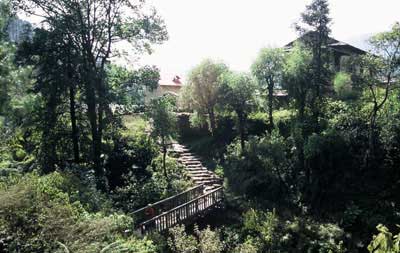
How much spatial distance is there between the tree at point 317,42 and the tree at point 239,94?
10.3 ft

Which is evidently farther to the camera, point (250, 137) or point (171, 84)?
point (171, 84)

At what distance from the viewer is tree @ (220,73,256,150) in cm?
2000

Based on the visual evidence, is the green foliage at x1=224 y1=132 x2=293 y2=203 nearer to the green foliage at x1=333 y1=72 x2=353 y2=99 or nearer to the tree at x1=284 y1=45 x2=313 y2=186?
the tree at x1=284 y1=45 x2=313 y2=186

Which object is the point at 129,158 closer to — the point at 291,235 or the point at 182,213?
the point at 182,213

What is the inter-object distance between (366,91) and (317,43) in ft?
10.1

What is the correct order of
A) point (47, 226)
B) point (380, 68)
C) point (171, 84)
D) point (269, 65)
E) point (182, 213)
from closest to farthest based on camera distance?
point (47, 226) → point (182, 213) → point (380, 68) → point (269, 65) → point (171, 84)

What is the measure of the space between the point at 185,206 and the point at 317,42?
967 centimetres

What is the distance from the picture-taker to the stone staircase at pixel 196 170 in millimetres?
19642

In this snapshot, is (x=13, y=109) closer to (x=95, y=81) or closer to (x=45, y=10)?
(x=95, y=81)

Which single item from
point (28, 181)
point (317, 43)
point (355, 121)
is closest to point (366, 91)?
point (355, 121)

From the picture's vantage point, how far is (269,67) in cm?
1972

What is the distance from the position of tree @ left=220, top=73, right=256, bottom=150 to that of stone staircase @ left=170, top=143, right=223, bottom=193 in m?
2.26

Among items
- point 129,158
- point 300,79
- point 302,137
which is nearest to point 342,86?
point 300,79

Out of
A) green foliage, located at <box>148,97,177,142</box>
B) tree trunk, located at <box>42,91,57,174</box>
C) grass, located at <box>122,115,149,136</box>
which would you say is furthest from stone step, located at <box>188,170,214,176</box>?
tree trunk, located at <box>42,91,57,174</box>
